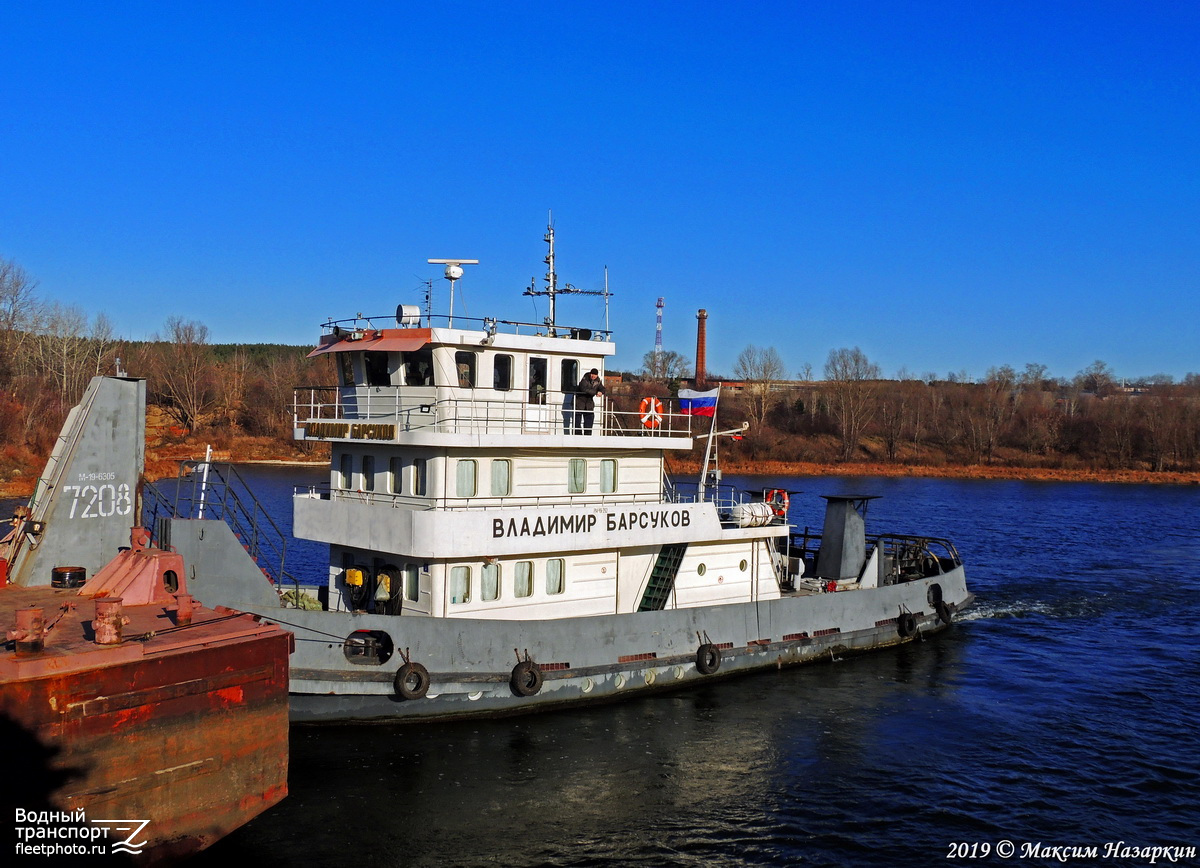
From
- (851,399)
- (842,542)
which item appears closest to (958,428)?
(851,399)

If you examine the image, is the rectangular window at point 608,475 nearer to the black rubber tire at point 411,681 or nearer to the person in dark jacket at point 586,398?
the person in dark jacket at point 586,398

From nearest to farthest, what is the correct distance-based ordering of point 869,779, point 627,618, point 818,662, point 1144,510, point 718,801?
point 718,801 → point 869,779 → point 627,618 → point 818,662 → point 1144,510

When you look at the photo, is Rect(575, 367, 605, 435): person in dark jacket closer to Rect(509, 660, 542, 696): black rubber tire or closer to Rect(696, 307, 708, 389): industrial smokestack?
Rect(509, 660, 542, 696): black rubber tire

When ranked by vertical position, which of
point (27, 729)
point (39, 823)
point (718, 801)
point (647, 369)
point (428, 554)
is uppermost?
point (647, 369)

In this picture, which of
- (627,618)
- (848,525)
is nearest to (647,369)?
(848,525)

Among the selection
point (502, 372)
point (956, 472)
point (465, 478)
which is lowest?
point (956, 472)

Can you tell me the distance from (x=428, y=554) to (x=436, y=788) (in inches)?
136

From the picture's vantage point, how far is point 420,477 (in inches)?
627

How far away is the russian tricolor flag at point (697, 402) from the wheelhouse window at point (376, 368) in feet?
18.4

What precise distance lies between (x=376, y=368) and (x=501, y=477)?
9.75 ft

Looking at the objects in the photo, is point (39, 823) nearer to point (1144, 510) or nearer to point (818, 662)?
point (818, 662)

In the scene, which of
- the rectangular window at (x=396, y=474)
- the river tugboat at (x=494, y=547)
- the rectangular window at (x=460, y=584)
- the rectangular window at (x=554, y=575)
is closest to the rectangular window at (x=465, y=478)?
the river tugboat at (x=494, y=547)

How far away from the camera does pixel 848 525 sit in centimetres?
2242

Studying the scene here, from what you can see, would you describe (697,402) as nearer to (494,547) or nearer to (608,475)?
(608,475)
